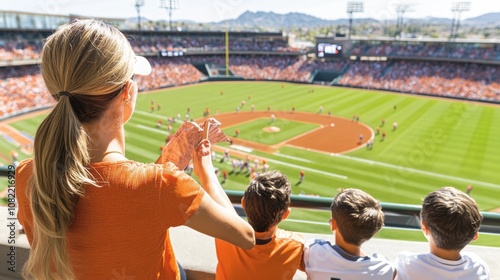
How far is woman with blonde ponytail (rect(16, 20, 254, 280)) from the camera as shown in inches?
70.9

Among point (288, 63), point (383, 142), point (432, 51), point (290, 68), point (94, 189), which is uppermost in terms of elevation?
point (432, 51)

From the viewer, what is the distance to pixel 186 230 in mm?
3736

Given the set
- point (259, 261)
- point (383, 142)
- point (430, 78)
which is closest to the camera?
point (259, 261)

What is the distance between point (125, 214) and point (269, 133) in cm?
3132

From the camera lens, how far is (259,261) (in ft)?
8.66

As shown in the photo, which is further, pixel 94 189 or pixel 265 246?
pixel 265 246

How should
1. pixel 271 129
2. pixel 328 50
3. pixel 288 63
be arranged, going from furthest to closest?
1. pixel 288 63
2. pixel 328 50
3. pixel 271 129

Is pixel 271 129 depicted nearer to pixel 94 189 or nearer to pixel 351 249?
pixel 351 249

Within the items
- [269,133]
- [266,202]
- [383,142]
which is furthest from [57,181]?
[269,133]

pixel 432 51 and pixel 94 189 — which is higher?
pixel 432 51

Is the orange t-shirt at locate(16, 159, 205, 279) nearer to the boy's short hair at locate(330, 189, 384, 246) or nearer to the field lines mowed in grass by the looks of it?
Answer: the boy's short hair at locate(330, 189, 384, 246)

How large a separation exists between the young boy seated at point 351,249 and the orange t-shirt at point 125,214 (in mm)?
1332

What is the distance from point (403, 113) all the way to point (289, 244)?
40.5 metres

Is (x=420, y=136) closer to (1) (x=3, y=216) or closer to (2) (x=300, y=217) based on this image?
(2) (x=300, y=217)
